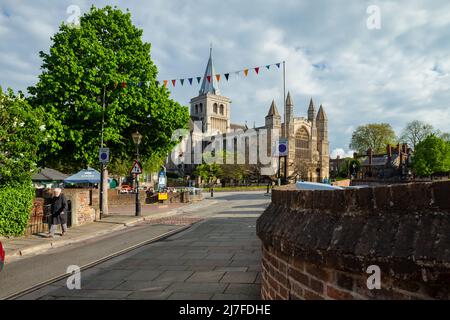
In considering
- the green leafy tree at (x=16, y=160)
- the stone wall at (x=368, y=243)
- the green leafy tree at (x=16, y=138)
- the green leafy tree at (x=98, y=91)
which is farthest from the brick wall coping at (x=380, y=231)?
the green leafy tree at (x=98, y=91)

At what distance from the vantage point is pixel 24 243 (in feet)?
32.4

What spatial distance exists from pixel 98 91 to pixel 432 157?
53964 mm

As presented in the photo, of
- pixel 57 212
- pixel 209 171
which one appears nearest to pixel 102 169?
pixel 57 212

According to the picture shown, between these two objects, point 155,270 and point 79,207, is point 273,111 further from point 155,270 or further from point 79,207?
point 155,270

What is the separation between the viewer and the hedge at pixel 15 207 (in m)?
10.2

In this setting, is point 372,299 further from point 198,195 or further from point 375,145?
point 375,145

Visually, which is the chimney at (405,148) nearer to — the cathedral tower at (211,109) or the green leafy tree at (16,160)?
the cathedral tower at (211,109)

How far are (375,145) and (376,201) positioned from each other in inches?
3550

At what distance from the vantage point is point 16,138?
10852 millimetres

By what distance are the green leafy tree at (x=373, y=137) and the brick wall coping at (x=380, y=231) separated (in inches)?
3496

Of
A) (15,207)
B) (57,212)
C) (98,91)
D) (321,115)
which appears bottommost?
(57,212)

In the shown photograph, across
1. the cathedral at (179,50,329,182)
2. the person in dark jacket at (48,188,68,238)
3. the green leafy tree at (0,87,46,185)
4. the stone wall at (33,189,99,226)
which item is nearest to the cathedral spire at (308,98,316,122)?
→ the cathedral at (179,50,329,182)

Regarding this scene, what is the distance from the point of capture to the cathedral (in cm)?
9200
